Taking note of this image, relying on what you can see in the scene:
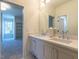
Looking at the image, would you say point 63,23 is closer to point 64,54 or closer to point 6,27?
point 64,54

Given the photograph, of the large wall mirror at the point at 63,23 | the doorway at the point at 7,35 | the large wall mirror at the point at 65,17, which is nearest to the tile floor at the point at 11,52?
the doorway at the point at 7,35

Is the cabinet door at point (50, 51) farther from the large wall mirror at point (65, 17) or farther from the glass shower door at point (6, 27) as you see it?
the glass shower door at point (6, 27)

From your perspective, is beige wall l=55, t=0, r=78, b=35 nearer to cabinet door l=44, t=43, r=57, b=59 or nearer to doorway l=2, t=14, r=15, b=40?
cabinet door l=44, t=43, r=57, b=59

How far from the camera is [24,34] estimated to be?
15.8ft

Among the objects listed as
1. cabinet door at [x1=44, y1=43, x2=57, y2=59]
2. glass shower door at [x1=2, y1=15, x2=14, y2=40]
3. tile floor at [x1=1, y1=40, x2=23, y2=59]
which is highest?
glass shower door at [x1=2, y1=15, x2=14, y2=40]

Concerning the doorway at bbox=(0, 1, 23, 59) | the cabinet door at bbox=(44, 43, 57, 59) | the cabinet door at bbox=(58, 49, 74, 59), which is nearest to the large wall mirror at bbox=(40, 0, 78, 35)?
the cabinet door at bbox=(44, 43, 57, 59)

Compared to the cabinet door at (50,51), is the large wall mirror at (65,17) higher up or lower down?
higher up

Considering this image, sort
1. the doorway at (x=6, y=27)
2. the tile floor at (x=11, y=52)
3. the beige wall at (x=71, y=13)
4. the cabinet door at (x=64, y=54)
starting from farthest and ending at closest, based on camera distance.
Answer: the doorway at (x=6, y=27), the tile floor at (x=11, y=52), the beige wall at (x=71, y=13), the cabinet door at (x=64, y=54)

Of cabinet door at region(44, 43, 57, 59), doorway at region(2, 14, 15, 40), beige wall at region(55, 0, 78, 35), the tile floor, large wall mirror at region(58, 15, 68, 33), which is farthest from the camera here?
doorway at region(2, 14, 15, 40)

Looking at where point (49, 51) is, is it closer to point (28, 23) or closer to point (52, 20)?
point (52, 20)

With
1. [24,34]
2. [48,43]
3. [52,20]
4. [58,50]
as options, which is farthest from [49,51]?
[24,34]

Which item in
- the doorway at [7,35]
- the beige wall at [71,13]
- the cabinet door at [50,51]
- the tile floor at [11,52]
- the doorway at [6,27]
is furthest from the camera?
the doorway at [6,27]

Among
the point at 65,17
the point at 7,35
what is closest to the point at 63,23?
the point at 65,17

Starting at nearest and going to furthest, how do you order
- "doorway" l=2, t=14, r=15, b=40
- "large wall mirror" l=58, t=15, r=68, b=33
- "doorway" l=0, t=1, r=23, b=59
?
"large wall mirror" l=58, t=15, r=68, b=33 → "doorway" l=0, t=1, r=23, b=59 → "doorway" l=2, t=14, r=15, b=40
